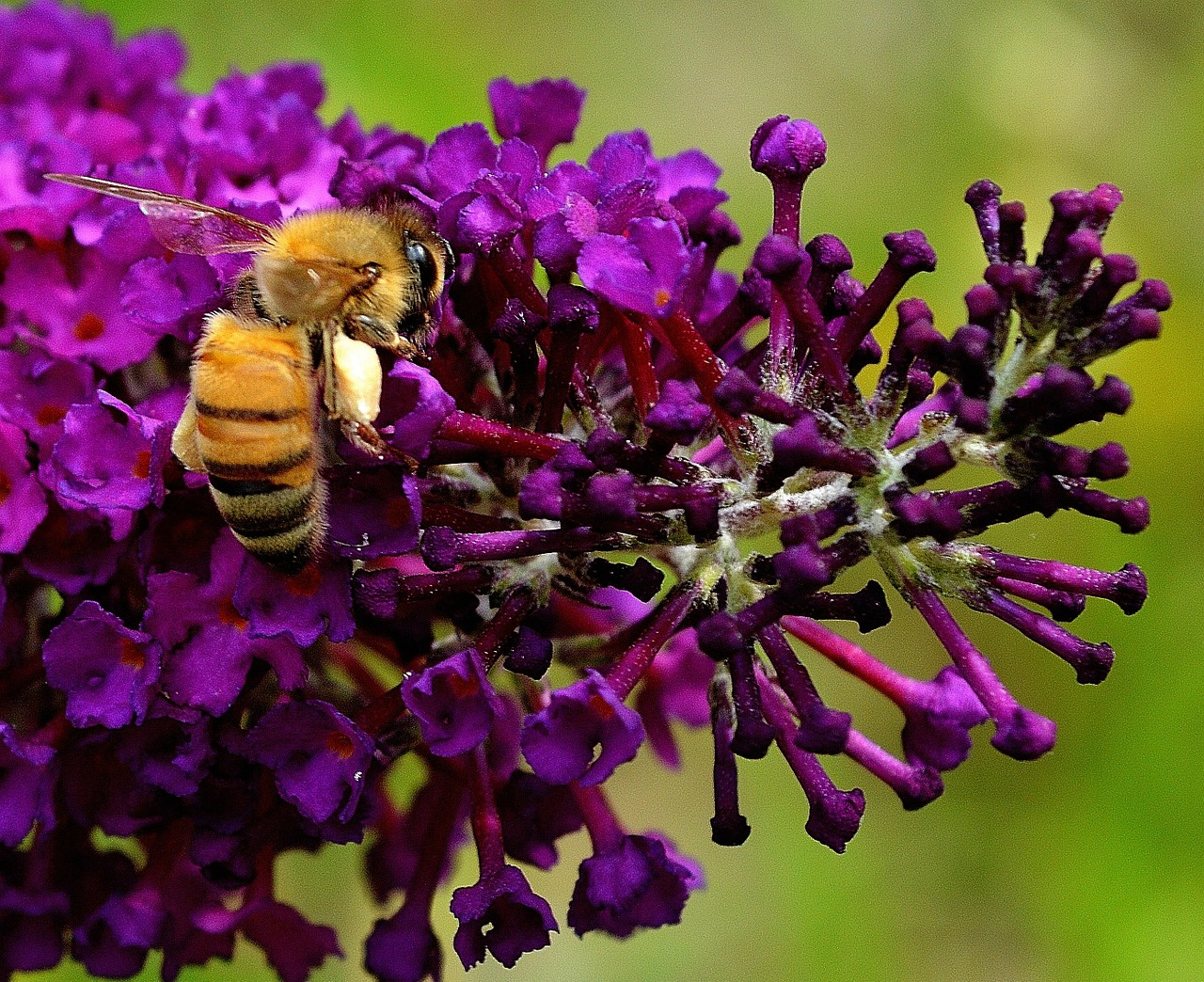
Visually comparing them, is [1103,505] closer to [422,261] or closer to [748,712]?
[748,712]

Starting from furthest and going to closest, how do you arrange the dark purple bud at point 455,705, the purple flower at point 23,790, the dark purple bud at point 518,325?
the purple flower at point 23,790
the dark purple bud at point 518,325
the dark purple bud at point 455,705

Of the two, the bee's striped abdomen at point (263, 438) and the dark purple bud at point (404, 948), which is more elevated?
the bee's striped abdomen at point (263, 438)

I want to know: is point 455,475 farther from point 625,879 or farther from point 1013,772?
point 1013,772

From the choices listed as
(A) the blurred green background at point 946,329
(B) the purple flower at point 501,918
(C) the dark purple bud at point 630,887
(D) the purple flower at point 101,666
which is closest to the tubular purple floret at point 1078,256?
(C) the dark purple bud at point 630,887

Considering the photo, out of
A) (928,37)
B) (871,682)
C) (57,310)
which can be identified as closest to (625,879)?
(871,682)

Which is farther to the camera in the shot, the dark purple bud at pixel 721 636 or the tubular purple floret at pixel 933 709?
the tubular purple floret at pixel 933 709

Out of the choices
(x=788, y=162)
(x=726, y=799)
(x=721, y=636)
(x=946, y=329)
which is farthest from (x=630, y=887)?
(x=946, y=329)

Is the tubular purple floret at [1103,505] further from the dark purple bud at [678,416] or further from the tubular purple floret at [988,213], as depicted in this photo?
the dark purple bud at [678,416]
